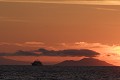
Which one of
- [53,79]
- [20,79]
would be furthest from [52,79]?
[20,79]

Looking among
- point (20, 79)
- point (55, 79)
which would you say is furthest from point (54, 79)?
point (20, 79)

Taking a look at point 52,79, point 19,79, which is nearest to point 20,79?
point 19,79

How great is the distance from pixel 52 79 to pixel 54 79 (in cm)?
64

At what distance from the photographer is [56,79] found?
143 m

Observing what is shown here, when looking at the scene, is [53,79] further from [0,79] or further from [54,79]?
[0,79]

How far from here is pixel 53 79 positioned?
142875 mm

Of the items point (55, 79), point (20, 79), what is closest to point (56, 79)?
point (55, 79)

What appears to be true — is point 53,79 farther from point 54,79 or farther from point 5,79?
point 5,79

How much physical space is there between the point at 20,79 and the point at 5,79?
15.3ft

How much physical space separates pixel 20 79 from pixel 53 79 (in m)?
9.80

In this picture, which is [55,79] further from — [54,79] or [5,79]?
[5,79]

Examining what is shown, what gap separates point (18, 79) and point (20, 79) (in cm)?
62

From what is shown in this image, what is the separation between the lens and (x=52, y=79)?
14288 cm

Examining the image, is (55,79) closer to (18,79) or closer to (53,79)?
(53,79)
